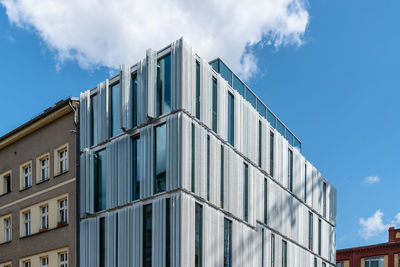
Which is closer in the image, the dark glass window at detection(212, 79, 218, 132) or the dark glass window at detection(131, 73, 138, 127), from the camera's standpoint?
the dark glass window at detection(131, 73, 138, 127)

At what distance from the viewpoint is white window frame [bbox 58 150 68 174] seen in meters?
29.7

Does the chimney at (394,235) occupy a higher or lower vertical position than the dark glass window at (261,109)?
lower

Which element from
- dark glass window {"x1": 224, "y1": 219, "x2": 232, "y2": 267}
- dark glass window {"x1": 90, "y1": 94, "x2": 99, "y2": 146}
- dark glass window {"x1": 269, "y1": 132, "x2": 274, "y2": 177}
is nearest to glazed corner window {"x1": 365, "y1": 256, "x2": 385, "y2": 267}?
dark glass window {"x1": 269, "y1": 132, "x2": 274, "y2": 177}

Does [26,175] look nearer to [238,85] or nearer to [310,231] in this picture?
[238,85]

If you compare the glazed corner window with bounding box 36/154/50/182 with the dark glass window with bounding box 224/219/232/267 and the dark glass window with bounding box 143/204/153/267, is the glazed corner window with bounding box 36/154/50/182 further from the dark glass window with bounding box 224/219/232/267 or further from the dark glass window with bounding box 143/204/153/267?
the dark glass window with bounding box 224/219/232/267

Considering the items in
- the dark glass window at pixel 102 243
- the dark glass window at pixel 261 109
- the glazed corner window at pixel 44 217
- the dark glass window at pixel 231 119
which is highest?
the dark glass window at pixel 261 109

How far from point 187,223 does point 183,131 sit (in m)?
3.87

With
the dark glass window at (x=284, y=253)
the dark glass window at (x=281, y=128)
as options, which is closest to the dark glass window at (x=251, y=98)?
the dark glass window at (x=281, y=128)

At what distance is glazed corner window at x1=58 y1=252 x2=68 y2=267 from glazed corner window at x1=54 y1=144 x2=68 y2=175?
172 inches

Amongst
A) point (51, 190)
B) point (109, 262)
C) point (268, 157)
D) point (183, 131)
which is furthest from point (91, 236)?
point (268, 157)

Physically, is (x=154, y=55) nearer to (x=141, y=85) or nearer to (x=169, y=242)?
(x=141, y=85)

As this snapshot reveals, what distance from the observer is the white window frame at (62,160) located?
29672mm

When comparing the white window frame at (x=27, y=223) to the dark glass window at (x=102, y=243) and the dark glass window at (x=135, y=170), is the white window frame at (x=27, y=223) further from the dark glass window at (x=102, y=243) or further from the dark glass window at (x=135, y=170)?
the dark glass window at (x=135, y=170)

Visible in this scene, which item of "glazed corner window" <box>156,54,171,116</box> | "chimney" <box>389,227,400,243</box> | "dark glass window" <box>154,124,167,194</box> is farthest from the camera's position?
"chimney" <box>389,227,400,243</box>
